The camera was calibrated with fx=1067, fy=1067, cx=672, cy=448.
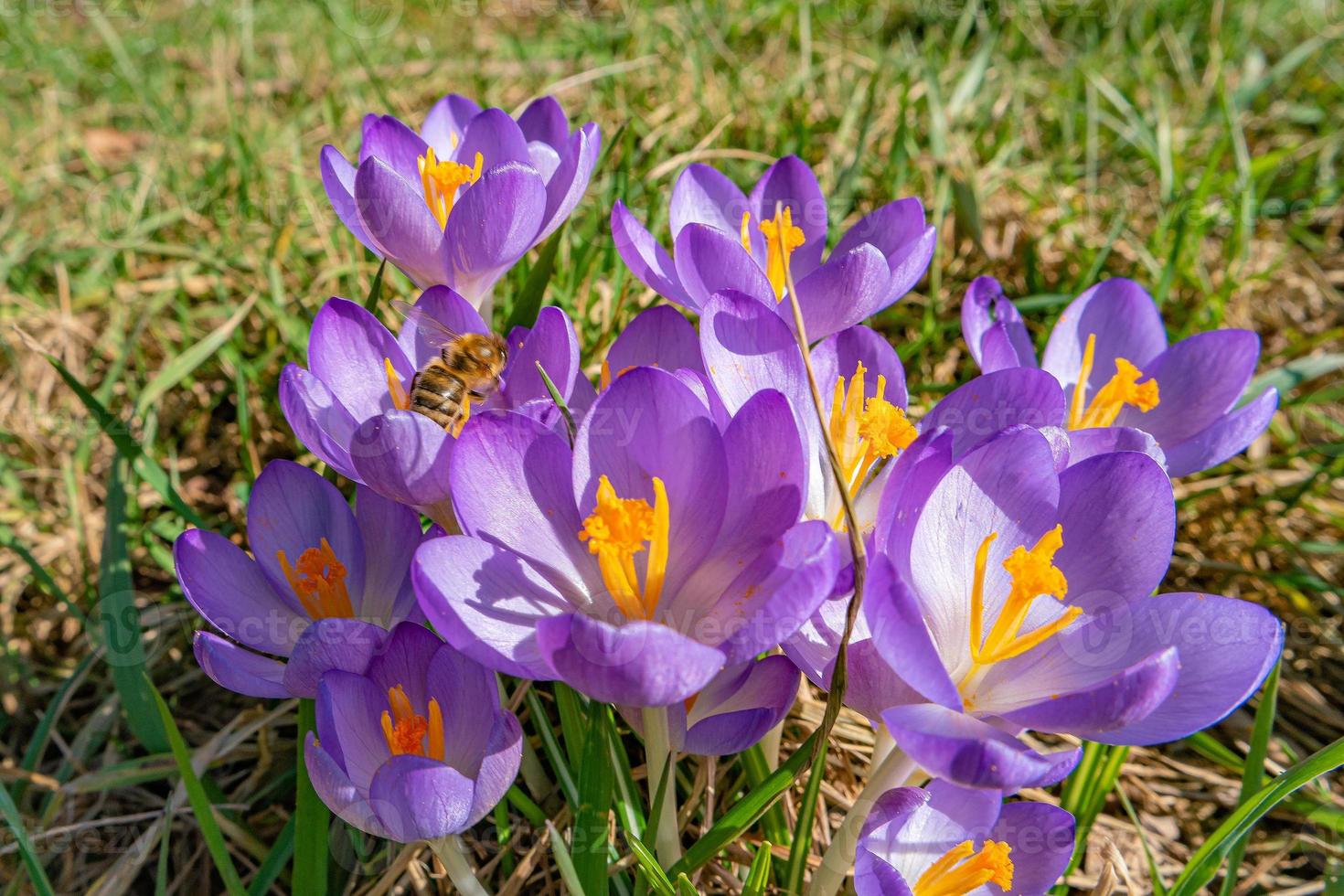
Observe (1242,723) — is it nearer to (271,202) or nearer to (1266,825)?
(1266,825)

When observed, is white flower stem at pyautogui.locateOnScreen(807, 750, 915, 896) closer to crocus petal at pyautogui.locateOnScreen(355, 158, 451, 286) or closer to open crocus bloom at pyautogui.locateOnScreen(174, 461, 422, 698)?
open crocus bloom at pyautogui.locateOnScreen(174, 461, 422, 698)

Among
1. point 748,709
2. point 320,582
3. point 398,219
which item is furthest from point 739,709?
point 398,219

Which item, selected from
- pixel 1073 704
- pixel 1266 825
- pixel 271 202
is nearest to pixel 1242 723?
pixel 1266 825

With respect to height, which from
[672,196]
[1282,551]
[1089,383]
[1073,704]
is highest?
[672,196]

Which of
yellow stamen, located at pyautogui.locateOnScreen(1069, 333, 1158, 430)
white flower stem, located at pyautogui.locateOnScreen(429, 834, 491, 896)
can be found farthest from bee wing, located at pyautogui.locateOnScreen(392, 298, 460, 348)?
yellow stamen, located at pyautogui.locateOnScreen(1069, 333, 1158, 430)

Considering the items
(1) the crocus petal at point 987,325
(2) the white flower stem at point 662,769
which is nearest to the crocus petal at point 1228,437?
(1) the crocus petal at point 987,325

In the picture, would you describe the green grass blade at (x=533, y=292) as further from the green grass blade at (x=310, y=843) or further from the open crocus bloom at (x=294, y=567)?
the green grass blade at (x=310, y=843)
